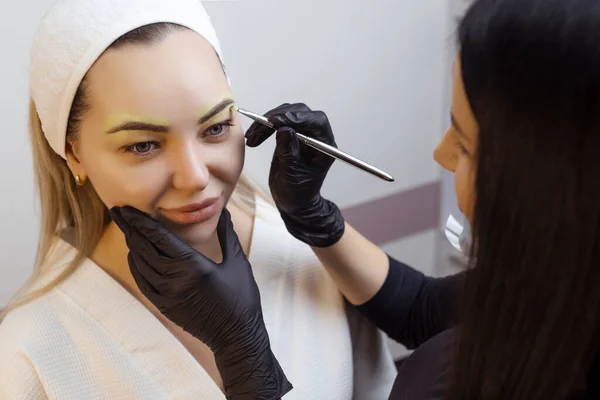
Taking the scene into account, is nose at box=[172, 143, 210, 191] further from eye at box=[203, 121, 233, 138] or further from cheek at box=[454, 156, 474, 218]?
cheek at box=[454, 156, 474, 218]

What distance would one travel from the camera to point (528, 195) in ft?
1.73

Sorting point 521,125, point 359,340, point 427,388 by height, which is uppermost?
point 521,125

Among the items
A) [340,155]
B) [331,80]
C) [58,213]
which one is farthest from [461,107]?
[331,80]

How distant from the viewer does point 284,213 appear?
0.97 meters

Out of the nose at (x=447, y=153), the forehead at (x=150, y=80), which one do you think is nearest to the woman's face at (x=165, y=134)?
the forehead at (x=150, y=80)

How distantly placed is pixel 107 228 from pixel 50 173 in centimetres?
12

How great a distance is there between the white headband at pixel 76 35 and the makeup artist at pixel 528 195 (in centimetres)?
38

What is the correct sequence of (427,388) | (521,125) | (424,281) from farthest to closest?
1. (424,281)
2. (427,388)
3. (521,125)

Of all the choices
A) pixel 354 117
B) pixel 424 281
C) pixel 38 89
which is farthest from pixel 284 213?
pixel 354 117

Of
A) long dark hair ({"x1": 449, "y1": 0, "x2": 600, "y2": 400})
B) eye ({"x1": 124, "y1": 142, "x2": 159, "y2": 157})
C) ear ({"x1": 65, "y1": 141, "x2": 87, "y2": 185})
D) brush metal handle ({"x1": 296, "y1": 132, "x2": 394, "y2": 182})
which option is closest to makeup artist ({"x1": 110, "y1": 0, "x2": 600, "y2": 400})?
long dark hair ({"x1": 449, "y1": 0, "x2": 600, "y2": 400})

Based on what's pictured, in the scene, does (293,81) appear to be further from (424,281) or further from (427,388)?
(427,388)

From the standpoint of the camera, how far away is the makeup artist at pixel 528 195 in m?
0.49

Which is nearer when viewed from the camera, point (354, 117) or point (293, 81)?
point (293, 81)

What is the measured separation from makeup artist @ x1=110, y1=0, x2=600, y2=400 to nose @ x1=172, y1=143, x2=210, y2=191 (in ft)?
0.97
